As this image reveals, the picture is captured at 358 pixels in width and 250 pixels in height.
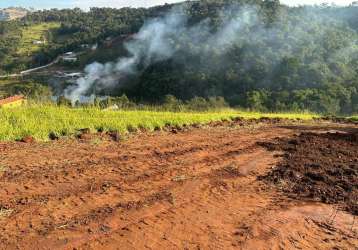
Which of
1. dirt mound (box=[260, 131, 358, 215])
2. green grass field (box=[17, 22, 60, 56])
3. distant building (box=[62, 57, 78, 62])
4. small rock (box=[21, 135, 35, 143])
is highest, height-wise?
green grass field (box=[17, 22, 60, 56])

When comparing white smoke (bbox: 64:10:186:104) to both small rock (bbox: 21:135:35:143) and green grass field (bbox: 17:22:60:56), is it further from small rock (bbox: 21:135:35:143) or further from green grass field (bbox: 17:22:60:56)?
small rock (bbox: 21:135:35:143)

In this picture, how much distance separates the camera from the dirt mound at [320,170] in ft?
19.5

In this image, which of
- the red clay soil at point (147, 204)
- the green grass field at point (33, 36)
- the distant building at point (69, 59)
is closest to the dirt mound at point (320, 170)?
the red clay soil at point (147, 204)

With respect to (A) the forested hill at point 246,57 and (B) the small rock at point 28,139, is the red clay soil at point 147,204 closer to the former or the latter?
(B) the small rock at point 28,139

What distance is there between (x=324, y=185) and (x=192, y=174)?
1.90 metres

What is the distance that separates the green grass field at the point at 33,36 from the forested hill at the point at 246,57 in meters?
1.64

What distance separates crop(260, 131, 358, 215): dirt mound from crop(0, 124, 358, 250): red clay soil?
256mm

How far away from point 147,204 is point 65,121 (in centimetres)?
378

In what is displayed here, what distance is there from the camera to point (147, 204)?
5.04m

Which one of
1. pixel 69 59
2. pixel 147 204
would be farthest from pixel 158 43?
pixel 147 204

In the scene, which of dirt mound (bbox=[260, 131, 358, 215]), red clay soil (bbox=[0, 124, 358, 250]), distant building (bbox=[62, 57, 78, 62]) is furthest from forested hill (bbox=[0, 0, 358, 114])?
red clay soil (bbox=[0, 124, 358, 250])

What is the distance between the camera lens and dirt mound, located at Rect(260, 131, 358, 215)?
595 centimetres

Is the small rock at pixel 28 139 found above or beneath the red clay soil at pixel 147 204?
above

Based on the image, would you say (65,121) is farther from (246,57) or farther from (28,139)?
(246,57)
